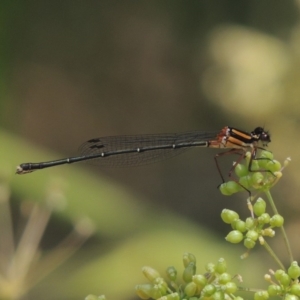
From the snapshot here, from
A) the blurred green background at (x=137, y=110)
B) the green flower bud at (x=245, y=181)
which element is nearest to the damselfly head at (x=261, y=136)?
the blurred green background at (x=137, y=110)

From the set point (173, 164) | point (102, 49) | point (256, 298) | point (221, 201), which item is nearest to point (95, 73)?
point (102, 49)

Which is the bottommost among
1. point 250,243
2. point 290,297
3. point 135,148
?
point 290,297

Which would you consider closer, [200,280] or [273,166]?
[200,280]

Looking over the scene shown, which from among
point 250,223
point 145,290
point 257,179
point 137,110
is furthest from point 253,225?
point 137,110

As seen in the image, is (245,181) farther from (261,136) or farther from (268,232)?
(261,136)

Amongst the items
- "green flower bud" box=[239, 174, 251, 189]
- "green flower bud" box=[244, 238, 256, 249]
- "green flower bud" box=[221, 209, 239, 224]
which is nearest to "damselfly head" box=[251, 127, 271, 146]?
"green flower bud" box=[239, 174, 251, 189]

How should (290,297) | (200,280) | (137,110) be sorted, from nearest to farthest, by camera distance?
1. (290,297)
2. (200,280)
3. (137,110)

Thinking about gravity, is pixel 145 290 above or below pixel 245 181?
below

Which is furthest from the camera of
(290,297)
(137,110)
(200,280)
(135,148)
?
(137,110)

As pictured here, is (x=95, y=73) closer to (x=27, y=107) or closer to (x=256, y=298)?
(x=27, y=107)
